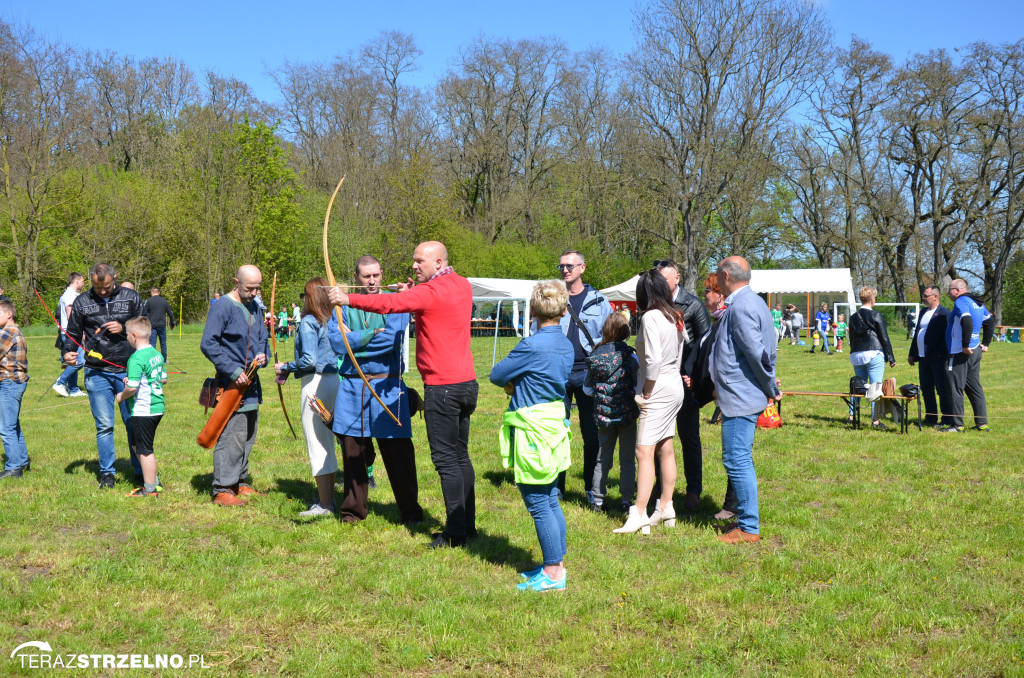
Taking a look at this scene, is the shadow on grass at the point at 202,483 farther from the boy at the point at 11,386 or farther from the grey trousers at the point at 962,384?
the grey trousers at the point at 962,384

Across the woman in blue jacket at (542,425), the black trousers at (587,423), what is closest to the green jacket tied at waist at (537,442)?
the woman in blue jacket at (542,425)

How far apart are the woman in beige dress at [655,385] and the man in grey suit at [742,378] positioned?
0.30 meters

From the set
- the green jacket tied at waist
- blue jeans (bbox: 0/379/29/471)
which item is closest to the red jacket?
the green jacket tied at waist

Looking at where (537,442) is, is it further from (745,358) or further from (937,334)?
(937,334)

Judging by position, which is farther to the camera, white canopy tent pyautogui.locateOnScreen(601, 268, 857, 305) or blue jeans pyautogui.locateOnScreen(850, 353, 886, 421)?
white canopy tent pyautogui.locateOnScreen(601, 268, 857, 305)

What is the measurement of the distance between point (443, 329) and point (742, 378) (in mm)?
1930

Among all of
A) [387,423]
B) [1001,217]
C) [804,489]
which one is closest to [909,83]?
[1001,217]

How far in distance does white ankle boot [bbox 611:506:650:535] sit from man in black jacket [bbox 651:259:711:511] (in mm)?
777

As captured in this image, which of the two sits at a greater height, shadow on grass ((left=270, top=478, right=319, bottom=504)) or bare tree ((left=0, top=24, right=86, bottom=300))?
bare tree ((left=0, top=24, right=86, bottom=300))

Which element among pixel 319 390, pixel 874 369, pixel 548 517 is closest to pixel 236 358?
pixel 319 390

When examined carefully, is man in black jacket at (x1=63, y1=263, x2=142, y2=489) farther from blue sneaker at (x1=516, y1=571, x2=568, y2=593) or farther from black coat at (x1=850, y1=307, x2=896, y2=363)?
black coat at (x1=850, y1=307, x2=896, y2=363)

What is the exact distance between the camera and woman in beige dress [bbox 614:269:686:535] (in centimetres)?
523

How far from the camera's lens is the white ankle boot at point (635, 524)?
215 inches

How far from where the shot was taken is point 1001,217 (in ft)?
119
